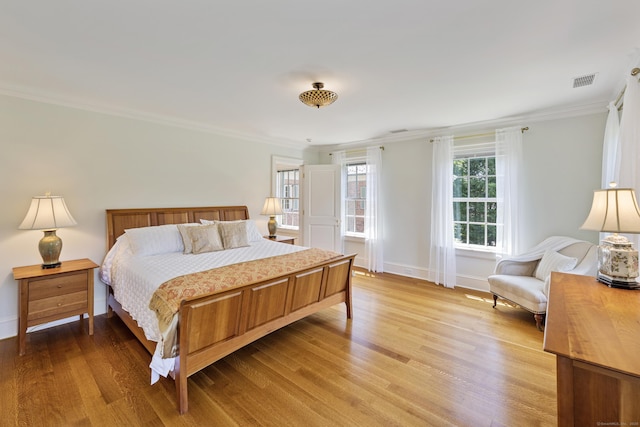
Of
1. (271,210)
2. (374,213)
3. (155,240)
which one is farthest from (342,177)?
(155,240)

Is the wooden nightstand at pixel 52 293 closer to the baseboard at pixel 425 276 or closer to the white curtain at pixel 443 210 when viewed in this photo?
the baseboard at pixel 425 276

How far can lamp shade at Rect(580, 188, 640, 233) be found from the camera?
1657mm

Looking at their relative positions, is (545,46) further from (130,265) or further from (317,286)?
(130,265)

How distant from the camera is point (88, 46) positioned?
195cm

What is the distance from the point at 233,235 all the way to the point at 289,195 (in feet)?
9.14

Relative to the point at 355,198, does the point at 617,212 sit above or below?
below

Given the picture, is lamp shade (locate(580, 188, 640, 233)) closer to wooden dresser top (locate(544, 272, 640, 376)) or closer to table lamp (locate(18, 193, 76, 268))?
wooden dresser top (locate(544, 272, 640, 376))

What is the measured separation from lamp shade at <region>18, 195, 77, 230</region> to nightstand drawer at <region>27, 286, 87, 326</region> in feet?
2.16

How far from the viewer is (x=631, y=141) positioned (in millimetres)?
1958

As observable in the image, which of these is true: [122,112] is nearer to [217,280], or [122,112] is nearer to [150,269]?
[150,269]

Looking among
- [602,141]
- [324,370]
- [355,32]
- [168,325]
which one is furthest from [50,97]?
[602,141]

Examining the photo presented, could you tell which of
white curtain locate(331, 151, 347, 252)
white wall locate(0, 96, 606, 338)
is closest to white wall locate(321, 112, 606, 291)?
white wall locate(0, 96, 606, 338)

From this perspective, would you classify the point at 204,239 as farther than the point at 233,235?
No

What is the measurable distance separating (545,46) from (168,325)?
3.16 meters
